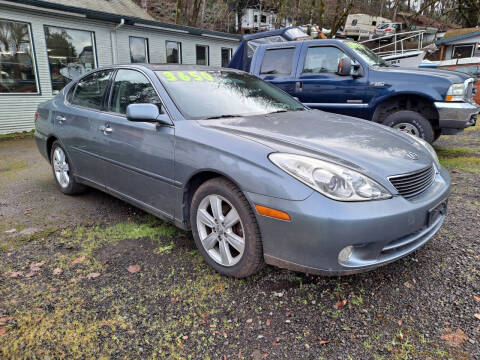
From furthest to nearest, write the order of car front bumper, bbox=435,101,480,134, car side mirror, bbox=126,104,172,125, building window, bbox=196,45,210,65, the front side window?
building window, bbox=196,45,210,65 → car front bumper, bbox=435,101,480,134 → the front side window → car side mirror, bbox=126,104,172,125

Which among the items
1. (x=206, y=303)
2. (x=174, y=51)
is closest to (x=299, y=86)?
(x=206, y=303)

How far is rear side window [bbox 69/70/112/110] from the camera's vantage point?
3.78 meters

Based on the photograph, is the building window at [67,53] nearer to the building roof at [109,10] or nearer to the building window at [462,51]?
the building roof at [109,10]

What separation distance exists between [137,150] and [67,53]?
9.47 m

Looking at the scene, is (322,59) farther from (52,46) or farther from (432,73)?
(52,46)

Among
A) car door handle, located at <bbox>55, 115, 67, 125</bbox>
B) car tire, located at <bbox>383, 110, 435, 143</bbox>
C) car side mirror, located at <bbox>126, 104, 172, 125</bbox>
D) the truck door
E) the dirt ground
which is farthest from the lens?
the truck door

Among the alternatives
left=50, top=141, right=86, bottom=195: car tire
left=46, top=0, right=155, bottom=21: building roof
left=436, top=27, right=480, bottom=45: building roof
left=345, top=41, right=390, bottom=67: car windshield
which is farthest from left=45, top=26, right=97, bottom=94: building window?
left=436, top=27, right=480, bottom=45: building roof

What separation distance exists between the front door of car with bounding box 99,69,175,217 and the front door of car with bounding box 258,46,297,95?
11.4 ft

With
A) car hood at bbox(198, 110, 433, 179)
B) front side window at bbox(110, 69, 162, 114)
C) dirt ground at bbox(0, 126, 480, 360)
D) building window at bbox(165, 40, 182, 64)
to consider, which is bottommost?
dirt ground at bbox(0, 126, 480, 360)

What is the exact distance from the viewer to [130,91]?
3.43m

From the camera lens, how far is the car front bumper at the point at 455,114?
16.6ft

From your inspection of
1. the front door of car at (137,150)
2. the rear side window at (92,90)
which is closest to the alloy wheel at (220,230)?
the front door of car at (137,150)

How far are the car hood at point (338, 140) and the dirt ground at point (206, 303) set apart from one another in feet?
2.69

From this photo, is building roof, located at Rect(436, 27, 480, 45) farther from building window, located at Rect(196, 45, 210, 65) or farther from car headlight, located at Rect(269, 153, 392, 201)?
car headlight, located at Rect(269, 153, 392, 201)
